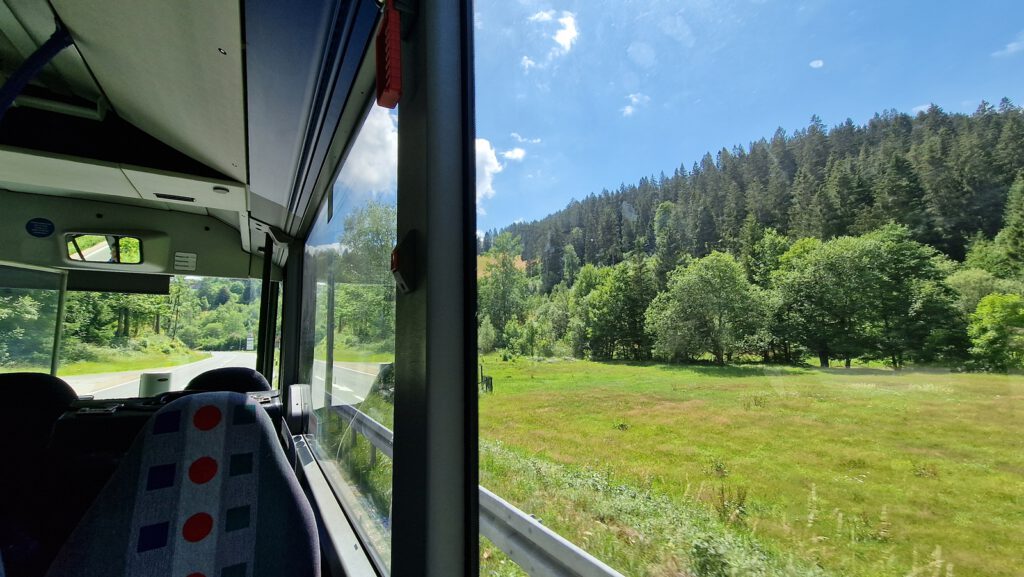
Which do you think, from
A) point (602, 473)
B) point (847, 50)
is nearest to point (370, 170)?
point (602, 473)

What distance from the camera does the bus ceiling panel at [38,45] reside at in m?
1.73

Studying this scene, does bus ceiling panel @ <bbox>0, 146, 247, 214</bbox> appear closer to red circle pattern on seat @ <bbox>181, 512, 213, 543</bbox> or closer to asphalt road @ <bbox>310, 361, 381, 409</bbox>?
asphalt road @ <bbox>310, 361, 381, 409</bbox>

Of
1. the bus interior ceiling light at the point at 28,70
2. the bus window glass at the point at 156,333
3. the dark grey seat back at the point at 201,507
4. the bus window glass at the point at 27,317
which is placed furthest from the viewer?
the bus window glass at the point at 156,333

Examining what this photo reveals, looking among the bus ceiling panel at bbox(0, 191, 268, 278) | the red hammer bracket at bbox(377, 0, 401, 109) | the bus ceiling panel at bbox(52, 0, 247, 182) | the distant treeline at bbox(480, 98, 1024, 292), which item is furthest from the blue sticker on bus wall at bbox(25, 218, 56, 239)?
the distant treeline at bbox(480, 98, 1024, 292)

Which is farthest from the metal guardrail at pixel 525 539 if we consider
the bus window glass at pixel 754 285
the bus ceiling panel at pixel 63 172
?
the bus ceiling panel at pixel 63 172

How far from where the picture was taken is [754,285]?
23.5 inches

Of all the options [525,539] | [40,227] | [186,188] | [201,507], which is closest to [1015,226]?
[525,539]

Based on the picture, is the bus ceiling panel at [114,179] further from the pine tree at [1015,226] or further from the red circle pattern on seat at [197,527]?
the pine tree at [1015,226]

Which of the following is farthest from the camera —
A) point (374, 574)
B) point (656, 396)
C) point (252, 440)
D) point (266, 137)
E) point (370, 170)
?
point (266, 137)

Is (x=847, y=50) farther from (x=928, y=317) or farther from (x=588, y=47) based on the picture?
(x=588, y=47)

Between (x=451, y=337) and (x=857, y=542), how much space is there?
0.67 m

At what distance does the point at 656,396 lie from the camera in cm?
74

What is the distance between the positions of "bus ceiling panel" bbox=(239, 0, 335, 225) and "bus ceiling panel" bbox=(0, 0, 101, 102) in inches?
29.3

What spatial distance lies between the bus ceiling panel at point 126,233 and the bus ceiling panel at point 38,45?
7.10 ft
